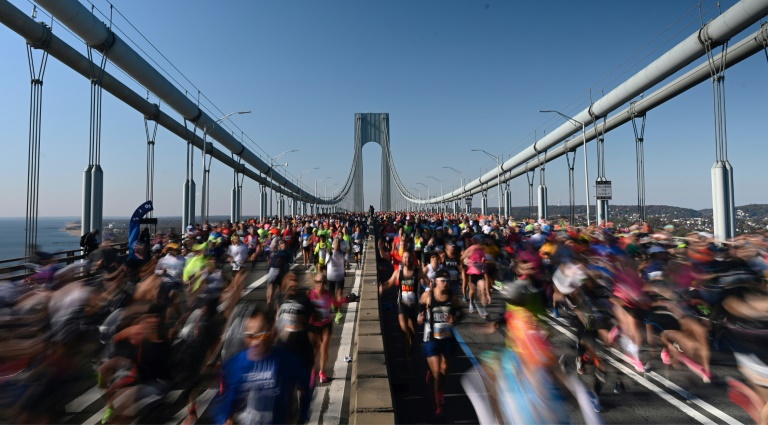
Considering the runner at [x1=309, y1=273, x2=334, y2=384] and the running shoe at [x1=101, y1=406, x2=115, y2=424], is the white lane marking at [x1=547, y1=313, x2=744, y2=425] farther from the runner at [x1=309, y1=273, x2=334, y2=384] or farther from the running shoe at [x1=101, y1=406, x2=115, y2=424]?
the running shoe at [x1=101, y1=406, x2=115, y2=424]

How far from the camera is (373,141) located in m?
145

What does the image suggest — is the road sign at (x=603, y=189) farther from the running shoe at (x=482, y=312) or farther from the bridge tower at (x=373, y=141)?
the bridge tower at (x=373, y=141)

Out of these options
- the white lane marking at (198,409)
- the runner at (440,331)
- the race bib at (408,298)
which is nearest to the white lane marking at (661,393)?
the runner at (440,331)

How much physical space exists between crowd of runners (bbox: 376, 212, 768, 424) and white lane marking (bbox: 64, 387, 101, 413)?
4.17 meters

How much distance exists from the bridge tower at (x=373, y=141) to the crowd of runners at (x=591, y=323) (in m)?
128

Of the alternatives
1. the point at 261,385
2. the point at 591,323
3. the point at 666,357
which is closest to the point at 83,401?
the point at 261,385

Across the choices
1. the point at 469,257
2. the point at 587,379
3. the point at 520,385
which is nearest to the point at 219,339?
the point at 520,385

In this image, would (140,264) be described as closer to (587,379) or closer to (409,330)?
(409,330)


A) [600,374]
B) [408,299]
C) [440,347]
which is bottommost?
[600,374]

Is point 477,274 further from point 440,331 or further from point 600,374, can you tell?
point 440,331

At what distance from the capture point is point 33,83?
68.6 feet

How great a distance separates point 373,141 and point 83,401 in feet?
465

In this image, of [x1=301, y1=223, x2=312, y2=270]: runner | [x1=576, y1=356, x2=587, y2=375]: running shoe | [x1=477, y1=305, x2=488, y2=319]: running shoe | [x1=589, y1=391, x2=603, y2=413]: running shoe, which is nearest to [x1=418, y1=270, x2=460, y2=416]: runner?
[x1=589, y1=391, x2=603, y2=413]: running shoe

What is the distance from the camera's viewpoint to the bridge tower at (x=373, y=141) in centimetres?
13812
